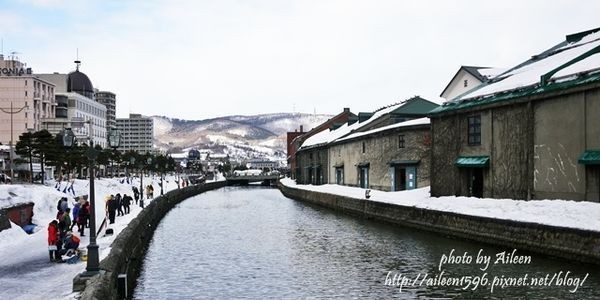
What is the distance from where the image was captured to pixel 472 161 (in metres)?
Result: 37.3

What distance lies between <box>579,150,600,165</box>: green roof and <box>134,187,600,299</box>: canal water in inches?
221

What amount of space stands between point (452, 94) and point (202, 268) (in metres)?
58.4

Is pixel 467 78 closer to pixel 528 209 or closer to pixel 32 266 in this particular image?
pixel 528 209

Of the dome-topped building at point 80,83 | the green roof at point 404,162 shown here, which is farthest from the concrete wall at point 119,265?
the dome-topped building at point 80,83

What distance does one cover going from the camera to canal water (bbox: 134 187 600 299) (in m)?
19.1

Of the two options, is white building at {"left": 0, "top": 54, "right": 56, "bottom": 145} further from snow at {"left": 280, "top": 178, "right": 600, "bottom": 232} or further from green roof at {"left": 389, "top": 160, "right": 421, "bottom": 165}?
snow at {"left": 280, "top": 178, "right": 600, "bottom": 232}

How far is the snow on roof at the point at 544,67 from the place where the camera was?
30703 millimetres

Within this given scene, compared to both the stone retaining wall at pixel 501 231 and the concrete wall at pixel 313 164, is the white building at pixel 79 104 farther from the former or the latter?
the stone retaining wall at pixel 501 231

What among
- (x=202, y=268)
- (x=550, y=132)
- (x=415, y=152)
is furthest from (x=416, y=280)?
(x=415, y=152)

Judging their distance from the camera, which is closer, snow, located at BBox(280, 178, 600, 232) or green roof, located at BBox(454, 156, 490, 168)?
snow, located at BBox(280, 178, 600, 232)

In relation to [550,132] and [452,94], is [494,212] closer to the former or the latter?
[550,132]

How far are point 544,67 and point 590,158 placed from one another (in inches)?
403

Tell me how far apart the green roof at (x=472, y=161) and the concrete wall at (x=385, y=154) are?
10.9 metres

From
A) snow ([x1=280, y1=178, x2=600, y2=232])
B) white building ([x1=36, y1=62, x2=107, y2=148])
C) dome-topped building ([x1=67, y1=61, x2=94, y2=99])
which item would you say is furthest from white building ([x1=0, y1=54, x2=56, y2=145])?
snow ([x1=280, y1=178, x2=600, y2=232])
